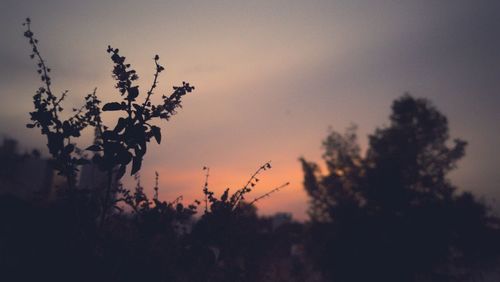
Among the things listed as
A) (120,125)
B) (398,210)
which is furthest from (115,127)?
(398,210)

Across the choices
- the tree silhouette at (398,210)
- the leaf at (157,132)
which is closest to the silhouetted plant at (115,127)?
the leaf at (157,132)

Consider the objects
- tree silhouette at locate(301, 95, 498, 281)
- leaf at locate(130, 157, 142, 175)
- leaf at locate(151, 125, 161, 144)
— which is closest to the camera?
leaf at locate(130, 157, 142, 175)

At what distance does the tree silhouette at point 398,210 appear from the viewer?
23812mm

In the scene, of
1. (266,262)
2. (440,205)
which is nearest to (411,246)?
(440,205)

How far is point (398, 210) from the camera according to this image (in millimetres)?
25031

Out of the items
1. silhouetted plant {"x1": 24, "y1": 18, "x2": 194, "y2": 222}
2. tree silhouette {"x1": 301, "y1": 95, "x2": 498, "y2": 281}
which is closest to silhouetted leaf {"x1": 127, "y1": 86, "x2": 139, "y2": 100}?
silhouetted plant {"x1": 24, "y1": 18, "x2": 194, "y2": 222}

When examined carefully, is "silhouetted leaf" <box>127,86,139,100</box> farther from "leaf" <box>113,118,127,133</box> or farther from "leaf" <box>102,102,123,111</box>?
"leaf" <box>113,118,127,133</box>

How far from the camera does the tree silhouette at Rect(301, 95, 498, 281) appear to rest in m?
23.8

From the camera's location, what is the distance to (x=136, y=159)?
354 cm

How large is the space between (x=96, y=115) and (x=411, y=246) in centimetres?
2375

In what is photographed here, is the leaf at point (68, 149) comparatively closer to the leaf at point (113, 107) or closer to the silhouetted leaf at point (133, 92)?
the leaf at point (113, 107)

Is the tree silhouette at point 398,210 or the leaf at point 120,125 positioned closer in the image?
the leaf at point 120,125

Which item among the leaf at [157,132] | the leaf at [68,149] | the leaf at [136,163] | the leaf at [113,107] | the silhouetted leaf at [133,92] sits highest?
the silhouetted leaf at [133,92]

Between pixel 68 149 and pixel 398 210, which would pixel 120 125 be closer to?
pixel 68 149
